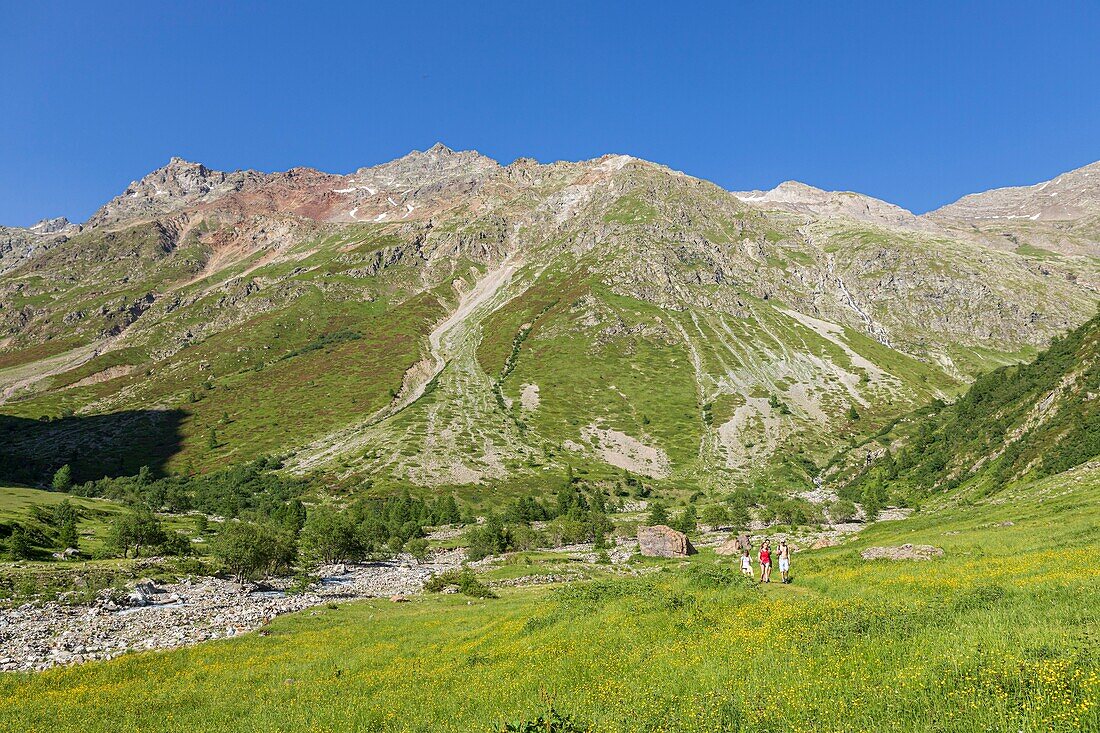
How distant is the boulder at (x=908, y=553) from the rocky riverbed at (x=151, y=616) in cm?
3720

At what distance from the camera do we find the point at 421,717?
51.2ft

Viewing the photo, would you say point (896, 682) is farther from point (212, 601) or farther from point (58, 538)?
point (58, 538)

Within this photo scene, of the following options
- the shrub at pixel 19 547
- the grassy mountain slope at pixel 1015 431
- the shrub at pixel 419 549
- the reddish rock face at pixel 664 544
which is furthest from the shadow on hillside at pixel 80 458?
the grassy mountain slope at pixel 1015 431

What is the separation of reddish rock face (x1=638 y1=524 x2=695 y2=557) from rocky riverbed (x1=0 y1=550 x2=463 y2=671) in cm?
2492

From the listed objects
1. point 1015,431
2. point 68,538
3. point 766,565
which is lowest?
point 1015,431

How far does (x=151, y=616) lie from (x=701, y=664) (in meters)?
37.7

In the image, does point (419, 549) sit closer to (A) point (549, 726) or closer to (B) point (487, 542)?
(B) point (487, 542)

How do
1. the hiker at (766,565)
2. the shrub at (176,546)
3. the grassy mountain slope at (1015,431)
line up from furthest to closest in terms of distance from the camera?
1. the shrub at (176,546)
2. the grassy mountain slope at (1015,431)
3. the hiker at (766,565)

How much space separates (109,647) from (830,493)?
133m

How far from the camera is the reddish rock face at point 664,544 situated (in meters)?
60.4

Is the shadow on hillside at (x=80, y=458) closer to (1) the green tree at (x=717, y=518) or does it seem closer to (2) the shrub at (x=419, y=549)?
(2) the shrub at (x=419, y=549)

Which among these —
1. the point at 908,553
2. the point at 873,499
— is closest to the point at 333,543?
the point at 908,553

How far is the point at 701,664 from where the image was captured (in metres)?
15.2

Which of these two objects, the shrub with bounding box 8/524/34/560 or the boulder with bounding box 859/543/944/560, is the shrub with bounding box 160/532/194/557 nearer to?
the shrub with bounding box 8/524/34/560
